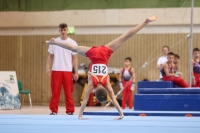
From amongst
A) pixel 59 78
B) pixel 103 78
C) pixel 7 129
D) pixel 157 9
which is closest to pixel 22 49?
pixel 157 9

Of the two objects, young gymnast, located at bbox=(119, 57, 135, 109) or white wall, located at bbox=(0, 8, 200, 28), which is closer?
young gymnast, located at bbox=(119, 57, 135, 109)

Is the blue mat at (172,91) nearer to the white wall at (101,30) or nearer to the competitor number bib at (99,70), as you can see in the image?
the competitor number bib at (99,70)

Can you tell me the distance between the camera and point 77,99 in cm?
1555

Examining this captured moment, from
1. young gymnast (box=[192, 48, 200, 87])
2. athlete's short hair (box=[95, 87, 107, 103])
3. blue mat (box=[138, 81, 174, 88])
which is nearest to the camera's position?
athlete's short hair (box=[95, 87, 107, 103])

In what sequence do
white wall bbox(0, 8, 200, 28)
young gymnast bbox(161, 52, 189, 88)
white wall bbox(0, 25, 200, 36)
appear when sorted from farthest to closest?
1. white wall bbox(0, 25, 200, 36)
2. white wall bbox(0, 8, 200, 28)
3. young gymnast bbox(161, 52, 189, 88)

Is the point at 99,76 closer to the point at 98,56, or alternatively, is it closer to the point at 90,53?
the point at 98,56

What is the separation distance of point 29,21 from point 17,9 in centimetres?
63

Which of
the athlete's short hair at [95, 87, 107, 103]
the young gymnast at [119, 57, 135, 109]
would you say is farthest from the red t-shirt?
the young gymnast at [119, 57, 135, 109]

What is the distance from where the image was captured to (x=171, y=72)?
11148 millimetres

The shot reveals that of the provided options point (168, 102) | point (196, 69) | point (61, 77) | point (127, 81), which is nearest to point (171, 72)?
point (196, 69)

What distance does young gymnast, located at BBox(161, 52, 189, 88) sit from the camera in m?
10.9

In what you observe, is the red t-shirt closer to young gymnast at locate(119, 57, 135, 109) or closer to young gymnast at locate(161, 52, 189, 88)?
young gymnast at locate(161, 52, 189, 88)

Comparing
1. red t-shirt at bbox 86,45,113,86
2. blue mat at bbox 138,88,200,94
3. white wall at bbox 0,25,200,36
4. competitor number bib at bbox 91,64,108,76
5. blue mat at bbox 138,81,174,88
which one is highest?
white wall at bbox 0,25,200,36

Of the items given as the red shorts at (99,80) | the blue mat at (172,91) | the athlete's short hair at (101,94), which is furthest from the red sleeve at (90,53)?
the blue mat at (172,91)
